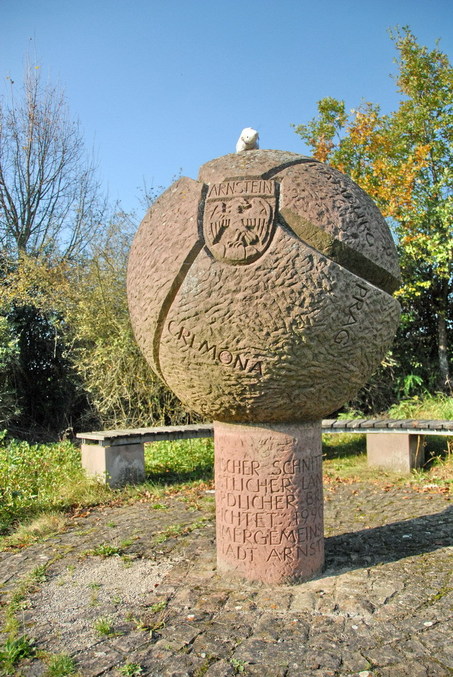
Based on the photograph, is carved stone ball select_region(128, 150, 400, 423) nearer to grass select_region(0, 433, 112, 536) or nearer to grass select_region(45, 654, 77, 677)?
grass select_region(45, 654, 77, 677)

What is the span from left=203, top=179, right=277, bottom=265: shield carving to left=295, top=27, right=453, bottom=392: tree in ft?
21.1

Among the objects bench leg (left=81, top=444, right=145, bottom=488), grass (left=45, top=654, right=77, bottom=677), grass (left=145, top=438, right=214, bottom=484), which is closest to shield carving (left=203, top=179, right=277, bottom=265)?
grass (left=45, top=654, right=77, bottom=677)

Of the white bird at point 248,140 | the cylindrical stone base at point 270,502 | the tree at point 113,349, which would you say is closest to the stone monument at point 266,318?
the cylindrical stone base at point 270,502

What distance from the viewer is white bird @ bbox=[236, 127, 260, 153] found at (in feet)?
11.4

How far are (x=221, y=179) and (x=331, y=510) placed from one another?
3.07 meters

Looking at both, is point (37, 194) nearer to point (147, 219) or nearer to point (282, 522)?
point (147, 219)

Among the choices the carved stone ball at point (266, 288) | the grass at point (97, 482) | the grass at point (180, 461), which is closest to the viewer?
the carved stone ball at point (266, 288)

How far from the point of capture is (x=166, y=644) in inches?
104

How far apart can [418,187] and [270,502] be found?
8.03m

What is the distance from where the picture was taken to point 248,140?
11.4ft

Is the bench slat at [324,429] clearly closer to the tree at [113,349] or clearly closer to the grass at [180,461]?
the grass at [180,461]

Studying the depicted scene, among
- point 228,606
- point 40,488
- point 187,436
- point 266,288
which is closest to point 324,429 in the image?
point 187,436

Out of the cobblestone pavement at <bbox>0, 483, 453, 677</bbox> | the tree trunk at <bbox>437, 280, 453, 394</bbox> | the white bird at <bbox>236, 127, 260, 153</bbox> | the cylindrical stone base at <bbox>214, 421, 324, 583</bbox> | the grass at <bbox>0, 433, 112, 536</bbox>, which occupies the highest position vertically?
the white bird at <bbox>236, 127, 260, 153</bbox>

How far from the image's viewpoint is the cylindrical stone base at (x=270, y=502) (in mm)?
3246
